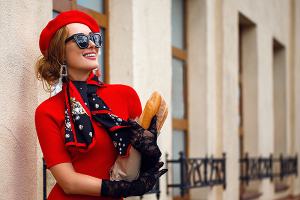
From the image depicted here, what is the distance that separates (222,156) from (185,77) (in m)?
1.37

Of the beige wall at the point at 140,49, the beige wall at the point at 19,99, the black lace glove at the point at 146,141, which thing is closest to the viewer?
the black lace glove at the point at 146,141

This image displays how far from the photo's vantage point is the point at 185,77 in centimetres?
546

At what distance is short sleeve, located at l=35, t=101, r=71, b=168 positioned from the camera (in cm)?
178

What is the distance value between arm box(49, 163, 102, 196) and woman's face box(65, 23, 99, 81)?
53 centimetres

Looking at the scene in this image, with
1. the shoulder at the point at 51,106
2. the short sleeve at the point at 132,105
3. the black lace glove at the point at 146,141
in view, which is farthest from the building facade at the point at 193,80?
the black lace glove at the point at 146,141

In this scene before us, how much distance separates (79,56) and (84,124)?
40 cm

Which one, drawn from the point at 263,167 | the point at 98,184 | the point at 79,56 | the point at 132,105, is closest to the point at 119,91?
the point at 132,105

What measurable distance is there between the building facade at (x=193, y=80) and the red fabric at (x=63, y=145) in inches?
22.6

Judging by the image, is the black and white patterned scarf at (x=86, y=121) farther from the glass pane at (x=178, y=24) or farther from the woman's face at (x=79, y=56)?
the glass pane at (x=178, y=24)

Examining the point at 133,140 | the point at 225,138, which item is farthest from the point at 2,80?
the point at 225,138

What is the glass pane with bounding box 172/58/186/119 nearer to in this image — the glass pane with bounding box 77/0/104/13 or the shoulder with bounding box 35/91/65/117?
the glass pane with bounding box 77/0/104/13

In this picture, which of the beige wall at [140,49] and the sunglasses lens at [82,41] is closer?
the sunglasses lens at [82,41]

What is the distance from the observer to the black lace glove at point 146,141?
168 centimetres

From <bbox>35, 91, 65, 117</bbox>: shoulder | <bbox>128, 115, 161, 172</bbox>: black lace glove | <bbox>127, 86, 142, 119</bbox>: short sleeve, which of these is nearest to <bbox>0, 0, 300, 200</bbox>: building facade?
<bbox>35, 91, 65, 117</bbox>: shoulder
